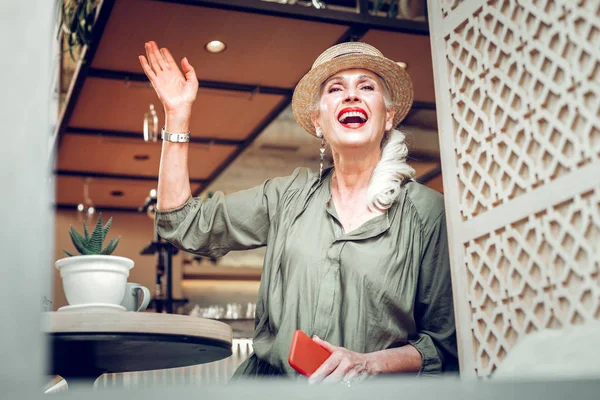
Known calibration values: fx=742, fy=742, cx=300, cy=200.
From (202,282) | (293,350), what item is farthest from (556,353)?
(202,282)

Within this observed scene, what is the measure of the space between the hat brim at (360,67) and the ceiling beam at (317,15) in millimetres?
1794

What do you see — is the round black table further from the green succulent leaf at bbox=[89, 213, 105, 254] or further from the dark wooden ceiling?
the dark wooden ceiling

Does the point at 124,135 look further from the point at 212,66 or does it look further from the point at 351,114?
the point at 351,114

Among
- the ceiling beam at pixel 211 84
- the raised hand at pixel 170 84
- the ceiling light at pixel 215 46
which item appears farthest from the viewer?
the ceiling beam at pixel 211 84

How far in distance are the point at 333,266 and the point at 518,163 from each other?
2.51 ft

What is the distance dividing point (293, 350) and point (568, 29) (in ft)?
3.01

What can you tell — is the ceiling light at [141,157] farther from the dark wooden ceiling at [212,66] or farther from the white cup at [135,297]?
the white cup at [135,297]

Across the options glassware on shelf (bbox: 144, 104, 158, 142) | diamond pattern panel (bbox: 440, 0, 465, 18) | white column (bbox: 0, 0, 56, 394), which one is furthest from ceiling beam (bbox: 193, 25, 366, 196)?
white column (bbox: 0, 0, 56, 394)

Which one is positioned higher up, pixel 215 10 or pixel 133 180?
pixel 215 10

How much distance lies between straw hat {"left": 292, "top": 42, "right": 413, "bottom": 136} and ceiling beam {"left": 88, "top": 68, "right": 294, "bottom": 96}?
261 cm

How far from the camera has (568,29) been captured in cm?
139

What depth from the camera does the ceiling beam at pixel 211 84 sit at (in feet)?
16.0

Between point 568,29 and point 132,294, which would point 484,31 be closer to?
point 568,29

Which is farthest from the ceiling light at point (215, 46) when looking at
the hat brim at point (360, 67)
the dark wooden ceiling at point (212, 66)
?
the hat brim at point (360, 67)
